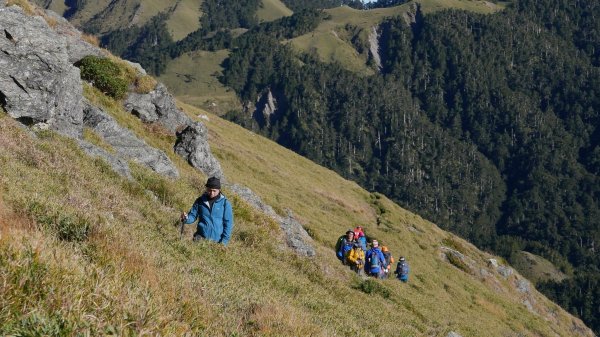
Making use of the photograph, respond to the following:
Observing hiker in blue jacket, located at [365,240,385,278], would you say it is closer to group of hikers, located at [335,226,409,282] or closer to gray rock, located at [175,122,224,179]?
group of hikers, located at [335,226,409,282]

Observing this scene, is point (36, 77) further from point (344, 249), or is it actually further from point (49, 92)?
point (344, 249)

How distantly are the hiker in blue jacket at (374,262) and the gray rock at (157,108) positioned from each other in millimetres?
13397

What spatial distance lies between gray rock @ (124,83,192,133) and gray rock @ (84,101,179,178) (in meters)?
6.29

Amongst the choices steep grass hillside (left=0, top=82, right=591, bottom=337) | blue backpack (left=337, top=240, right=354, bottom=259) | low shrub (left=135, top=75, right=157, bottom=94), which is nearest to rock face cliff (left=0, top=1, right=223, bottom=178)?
steep grass hillside (left=0, top=82, right=591, bottom=337)

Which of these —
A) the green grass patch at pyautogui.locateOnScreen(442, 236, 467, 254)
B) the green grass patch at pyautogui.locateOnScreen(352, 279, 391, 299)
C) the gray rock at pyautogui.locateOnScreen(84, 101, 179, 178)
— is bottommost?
the green grass patch at pyautogui.locateOnScreen(442, 236, 467, 254)

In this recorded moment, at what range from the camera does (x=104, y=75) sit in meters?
25.8

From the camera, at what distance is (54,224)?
6883 millimetres

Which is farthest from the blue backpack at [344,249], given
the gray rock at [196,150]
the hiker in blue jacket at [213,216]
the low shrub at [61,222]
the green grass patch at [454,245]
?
the green grass patch at [454,245]

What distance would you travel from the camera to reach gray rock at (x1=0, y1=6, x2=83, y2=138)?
15.4m

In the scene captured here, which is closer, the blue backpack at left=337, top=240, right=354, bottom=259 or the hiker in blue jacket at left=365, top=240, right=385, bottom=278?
the blue backpack at left=337, top=240, right=354, bottom=259

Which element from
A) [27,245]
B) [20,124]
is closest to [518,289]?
[20,124]

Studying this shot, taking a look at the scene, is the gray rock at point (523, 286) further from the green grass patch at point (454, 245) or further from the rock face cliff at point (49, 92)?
the rock face cliff at point (49, 92)

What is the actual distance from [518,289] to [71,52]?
5295 cm

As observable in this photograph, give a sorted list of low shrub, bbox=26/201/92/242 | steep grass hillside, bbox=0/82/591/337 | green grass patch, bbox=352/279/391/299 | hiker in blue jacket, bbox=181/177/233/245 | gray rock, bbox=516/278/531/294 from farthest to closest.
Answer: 1. gray rock, bbox=516/278/531/294
2. green grass patch, bbox=352/279/391/299
3. hiker in blue jacket, bbox=181/177/233/245
4. low shrub, bbox=26/201/92/242
5. steep grass hillside, bbox=0/82/591/337
